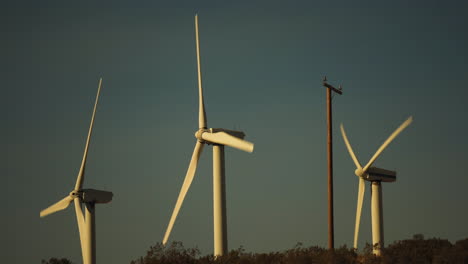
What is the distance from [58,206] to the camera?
88.8 m

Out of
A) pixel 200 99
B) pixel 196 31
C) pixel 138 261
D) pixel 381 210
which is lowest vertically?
pixel 138 261

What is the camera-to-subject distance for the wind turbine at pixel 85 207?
86125mm

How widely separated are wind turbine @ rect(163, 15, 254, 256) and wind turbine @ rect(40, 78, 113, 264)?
1890cm

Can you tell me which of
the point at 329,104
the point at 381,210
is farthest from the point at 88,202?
the point at 329,104

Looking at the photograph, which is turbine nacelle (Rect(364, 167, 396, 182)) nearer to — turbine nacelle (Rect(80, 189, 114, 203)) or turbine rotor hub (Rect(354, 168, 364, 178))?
turbine rotor hub (Rect(354, 168, 364, 178))

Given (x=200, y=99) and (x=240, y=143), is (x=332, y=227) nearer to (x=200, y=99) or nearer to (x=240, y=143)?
(x=240, y=143)

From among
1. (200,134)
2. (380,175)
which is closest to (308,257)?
(200,134)

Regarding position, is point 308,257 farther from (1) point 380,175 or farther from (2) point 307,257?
(1) point 380,175

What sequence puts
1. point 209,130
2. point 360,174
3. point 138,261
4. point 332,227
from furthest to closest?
point 360,174, point 209,130, point 138,261, point 332,227

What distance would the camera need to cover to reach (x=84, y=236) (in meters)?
88.2

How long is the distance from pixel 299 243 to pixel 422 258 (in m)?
8.79

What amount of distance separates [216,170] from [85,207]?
87.3 feet

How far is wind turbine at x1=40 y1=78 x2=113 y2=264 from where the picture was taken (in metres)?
86.1

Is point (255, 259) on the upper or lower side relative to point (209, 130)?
lower
